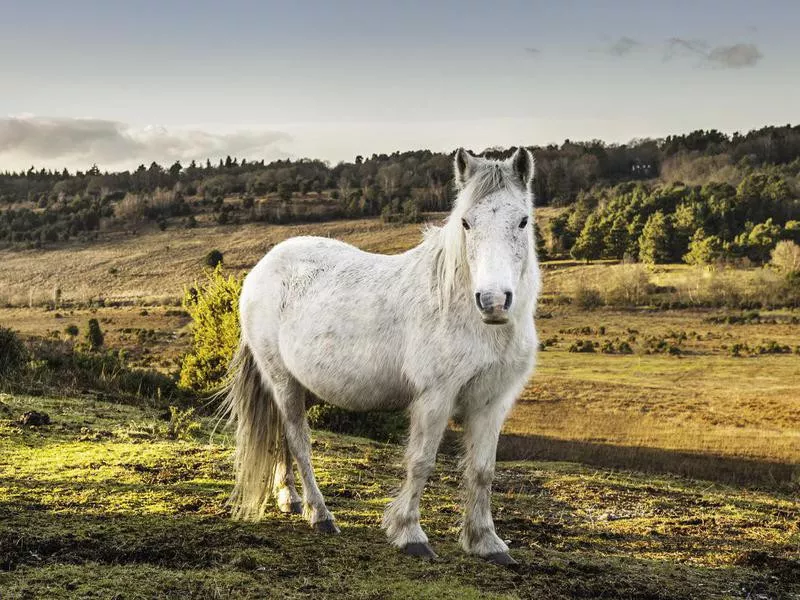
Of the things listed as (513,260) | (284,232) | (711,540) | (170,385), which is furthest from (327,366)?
(284,232)

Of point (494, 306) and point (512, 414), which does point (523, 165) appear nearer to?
point (494, 306)

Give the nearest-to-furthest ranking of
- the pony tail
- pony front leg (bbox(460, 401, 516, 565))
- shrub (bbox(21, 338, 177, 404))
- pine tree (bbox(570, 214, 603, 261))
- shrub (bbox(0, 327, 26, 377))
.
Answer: pony front leg (bbox(460, 401, 516, 565)) < the pony tail < shrub (bbox(0, 327, 26, 377)) < shrub (bbox(21, 338, 177, 404)) < pine tree (bbox(570, 214, 603, 261))

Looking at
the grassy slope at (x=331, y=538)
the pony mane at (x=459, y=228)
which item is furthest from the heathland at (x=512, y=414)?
the pony mane at (x=459, y=228)

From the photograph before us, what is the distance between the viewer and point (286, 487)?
22.0 feet

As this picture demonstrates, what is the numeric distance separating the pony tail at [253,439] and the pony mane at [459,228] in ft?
7.28

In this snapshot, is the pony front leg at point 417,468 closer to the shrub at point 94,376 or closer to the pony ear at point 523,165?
the pony ear at point 523,165

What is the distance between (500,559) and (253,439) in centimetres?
257

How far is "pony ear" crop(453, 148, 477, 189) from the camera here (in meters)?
5.17

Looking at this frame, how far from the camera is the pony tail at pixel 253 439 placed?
637cm

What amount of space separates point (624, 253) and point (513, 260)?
73.1 metres

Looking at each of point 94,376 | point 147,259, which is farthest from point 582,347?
point 147,259

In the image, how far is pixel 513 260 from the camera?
4.77m

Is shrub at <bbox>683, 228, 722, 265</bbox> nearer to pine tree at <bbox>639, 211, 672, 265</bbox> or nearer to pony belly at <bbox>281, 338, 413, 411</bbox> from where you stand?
pine tree at <bbox>639, 211, 672, 265</bbox>

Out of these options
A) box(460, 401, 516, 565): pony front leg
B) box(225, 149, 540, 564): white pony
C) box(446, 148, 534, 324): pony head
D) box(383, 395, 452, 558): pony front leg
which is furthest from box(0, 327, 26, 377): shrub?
box(446, 148, 534, 324): pony head
